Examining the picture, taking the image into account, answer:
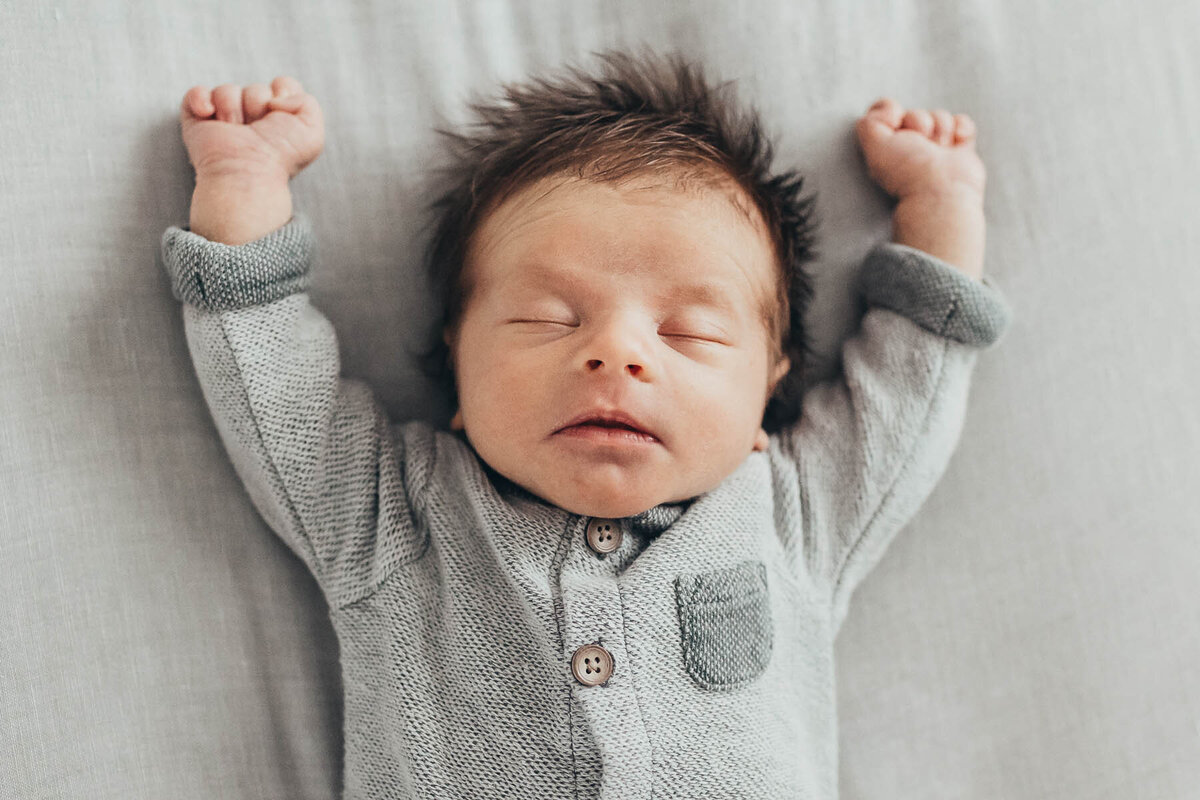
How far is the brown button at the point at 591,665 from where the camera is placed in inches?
43.4

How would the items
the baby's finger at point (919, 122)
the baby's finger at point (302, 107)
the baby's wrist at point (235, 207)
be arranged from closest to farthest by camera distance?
the baby's wrist at point (235, 207), the baby's finger at point (302, 107), the baby's finger at point (919, 122)

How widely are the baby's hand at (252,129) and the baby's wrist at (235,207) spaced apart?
0.01m

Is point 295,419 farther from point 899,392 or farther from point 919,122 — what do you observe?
point 919,122

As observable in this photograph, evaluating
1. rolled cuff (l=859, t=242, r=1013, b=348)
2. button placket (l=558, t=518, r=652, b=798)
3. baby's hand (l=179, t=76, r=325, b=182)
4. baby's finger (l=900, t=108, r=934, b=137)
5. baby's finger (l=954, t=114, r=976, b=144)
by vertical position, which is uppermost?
baby's hand (l=179, t=76, r=325, b=182)

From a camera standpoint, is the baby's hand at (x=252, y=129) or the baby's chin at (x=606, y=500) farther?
the baby's hand at (x=252, y=129)

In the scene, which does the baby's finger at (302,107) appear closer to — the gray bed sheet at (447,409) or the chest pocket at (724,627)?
the gray bed sheet at (447,409)

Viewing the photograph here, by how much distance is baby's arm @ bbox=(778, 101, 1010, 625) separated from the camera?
130cm

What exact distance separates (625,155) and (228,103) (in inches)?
20.2

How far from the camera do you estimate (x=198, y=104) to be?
1.25m

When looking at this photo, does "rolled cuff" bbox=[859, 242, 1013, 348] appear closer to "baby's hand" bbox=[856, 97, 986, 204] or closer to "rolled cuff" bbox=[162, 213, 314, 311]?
"baby's hand" bbox=[856, 97, 986, 204]

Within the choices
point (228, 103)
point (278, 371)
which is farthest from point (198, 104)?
point (278, 371)

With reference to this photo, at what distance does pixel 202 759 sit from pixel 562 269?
0.74 meters

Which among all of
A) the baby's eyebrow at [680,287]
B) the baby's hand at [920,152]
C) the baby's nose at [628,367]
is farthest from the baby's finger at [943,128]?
the baby's nose at [628,367]

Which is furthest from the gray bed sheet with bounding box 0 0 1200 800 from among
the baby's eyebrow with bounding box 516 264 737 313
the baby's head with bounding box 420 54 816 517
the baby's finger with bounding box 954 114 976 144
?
the baby's eyebrow with bounding box 516 264 737 313
